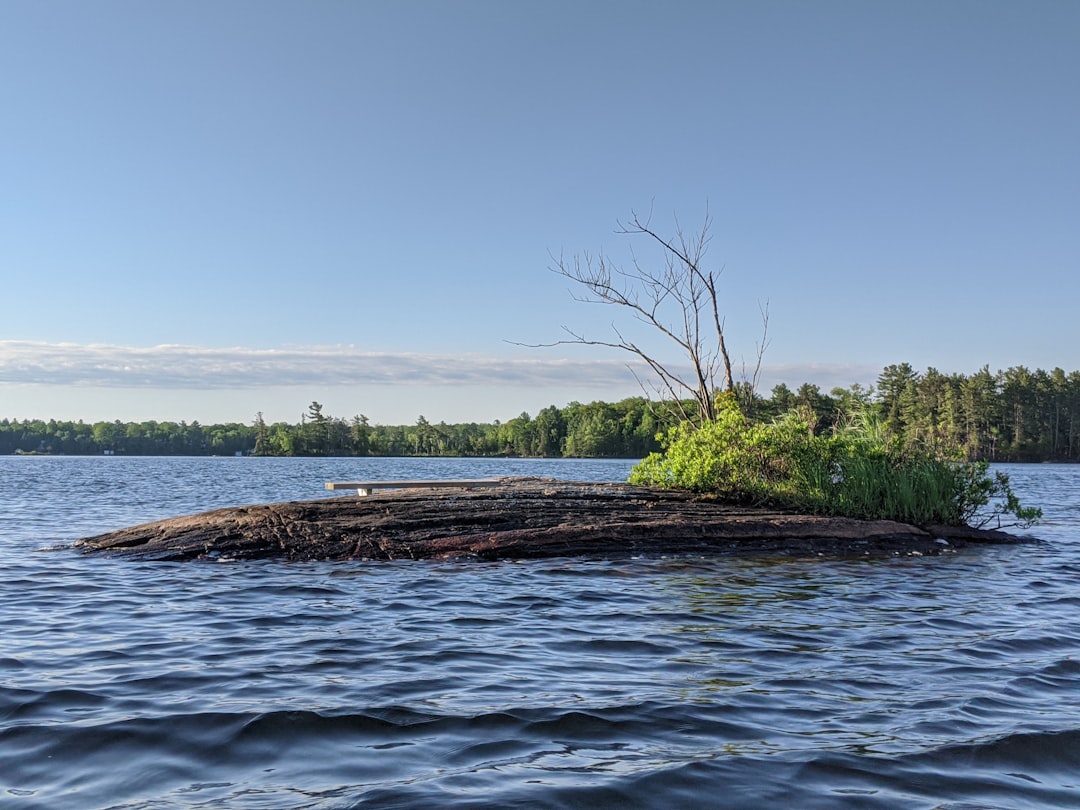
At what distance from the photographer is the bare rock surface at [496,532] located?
471 inches

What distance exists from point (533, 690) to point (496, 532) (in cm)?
660

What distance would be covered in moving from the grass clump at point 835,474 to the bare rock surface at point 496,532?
33.0 inches

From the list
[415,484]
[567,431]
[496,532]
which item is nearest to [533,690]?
[496,532]

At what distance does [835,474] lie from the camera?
15359mm

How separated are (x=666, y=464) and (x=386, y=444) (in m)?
162

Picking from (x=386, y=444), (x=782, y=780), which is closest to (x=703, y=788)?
(x=782, y=780)

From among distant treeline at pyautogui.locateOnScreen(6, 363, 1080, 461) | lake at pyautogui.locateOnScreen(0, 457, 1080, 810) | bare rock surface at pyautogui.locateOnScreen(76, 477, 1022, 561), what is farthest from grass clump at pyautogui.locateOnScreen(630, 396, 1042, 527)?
distant treeline at pyautogui.locateOnScreen(6, 363, 1080, 461)

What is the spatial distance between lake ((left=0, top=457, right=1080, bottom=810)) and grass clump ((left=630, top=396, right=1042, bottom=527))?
3961 mm

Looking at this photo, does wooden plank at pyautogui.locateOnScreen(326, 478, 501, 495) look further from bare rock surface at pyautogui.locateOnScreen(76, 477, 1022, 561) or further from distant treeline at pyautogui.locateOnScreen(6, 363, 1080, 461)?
distant treeline at pyautogui.locateOnScreen(6, 363, 1080, 461)

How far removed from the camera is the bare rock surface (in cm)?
1195

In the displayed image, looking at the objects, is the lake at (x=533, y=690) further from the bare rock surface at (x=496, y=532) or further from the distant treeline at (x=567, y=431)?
the distant treeline at (x=567, y=431)

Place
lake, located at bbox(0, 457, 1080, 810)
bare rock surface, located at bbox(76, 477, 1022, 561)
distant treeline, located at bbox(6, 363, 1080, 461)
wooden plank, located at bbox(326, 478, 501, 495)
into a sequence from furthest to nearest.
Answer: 1. distant treeline, located at bbox(6, 363, 1080, 461)
2. wooden plank, located at bbox(326, 478, 501, 495)
3. bare rock surface, located at bbox(76, 477, 1022, 561)
4. lake, located at bbox(0, 457, 1080, 810)

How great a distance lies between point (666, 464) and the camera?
17.6 metres

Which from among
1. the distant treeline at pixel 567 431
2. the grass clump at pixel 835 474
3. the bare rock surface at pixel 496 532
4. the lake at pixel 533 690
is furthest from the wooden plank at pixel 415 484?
the distant treeline at pixel 567 431
